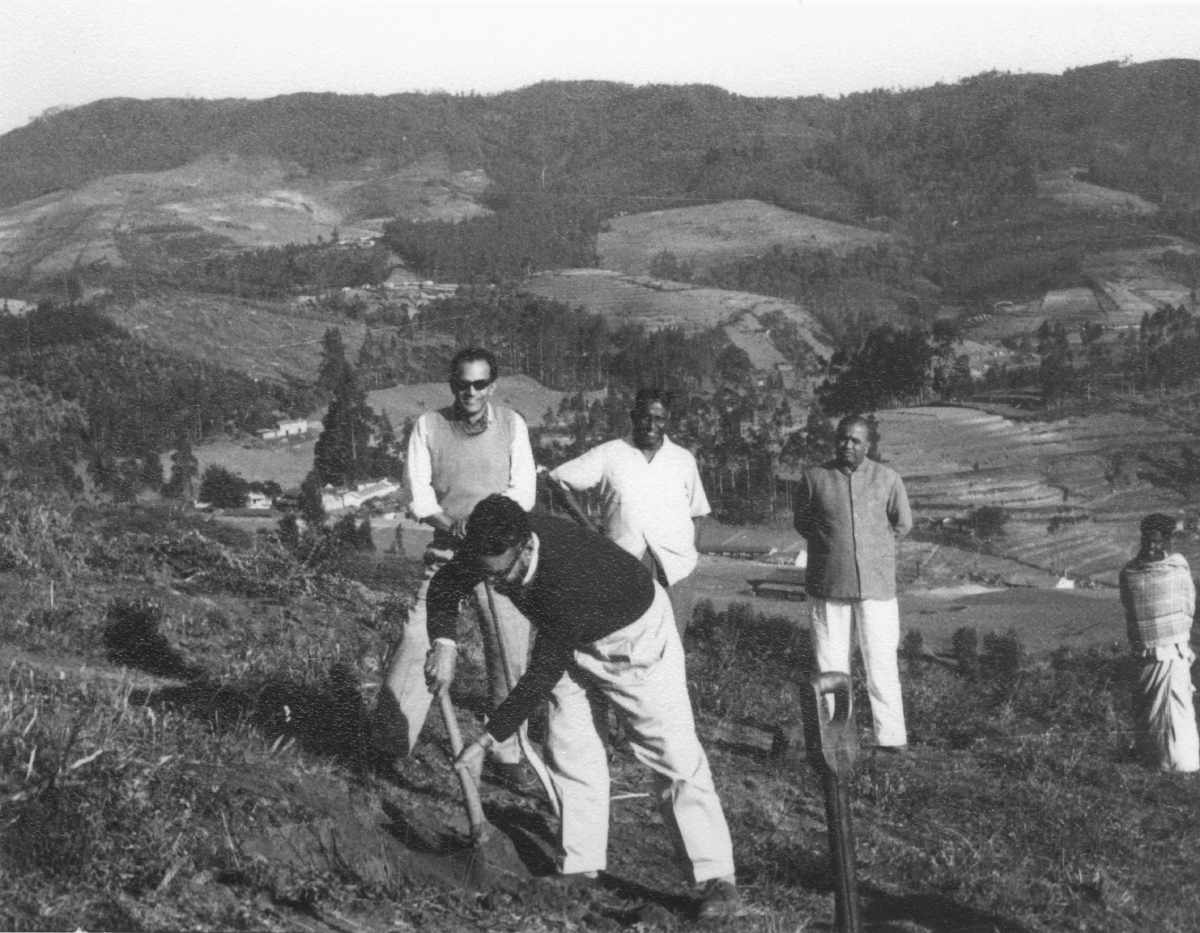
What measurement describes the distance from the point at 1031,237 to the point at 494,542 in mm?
22171

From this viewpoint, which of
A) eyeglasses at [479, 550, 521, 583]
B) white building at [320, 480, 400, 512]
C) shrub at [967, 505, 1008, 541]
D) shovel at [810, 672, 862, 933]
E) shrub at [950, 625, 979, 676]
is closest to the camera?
shovel at [810, 672, 862, 933]

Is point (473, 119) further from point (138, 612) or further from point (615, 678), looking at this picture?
point (615, 678)

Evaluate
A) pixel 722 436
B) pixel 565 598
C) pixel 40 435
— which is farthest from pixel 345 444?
pixel 565 598

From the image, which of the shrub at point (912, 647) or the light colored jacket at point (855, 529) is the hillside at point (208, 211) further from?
the light colored jacket at point (855, 529)

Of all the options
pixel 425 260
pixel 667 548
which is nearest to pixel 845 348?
pixel 425 260

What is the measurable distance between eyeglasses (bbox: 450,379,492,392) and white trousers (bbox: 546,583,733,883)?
1.15m

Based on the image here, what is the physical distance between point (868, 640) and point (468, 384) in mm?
2330

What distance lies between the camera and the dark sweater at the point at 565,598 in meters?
3.35

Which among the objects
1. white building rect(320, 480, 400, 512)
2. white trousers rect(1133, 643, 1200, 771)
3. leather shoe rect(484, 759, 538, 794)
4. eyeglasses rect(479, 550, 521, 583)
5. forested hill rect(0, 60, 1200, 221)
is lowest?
white trousers rect(1133, 643, 1200, 771)

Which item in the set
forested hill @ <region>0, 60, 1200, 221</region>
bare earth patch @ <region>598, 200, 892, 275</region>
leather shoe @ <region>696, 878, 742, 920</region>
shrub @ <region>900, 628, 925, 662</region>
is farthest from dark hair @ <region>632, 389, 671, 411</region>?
forested hill @ <region>0, 60, 1200, 221</region>

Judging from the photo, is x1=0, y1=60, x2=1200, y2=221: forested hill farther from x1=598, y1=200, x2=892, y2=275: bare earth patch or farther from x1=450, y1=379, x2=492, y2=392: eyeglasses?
x1=450, y1=379, x2=492, y2=392: eyeglasses

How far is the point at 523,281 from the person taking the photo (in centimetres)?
2002

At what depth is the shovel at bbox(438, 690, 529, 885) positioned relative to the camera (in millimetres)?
3695

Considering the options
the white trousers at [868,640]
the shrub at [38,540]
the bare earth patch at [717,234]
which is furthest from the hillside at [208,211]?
the white trousers at [868,640]
